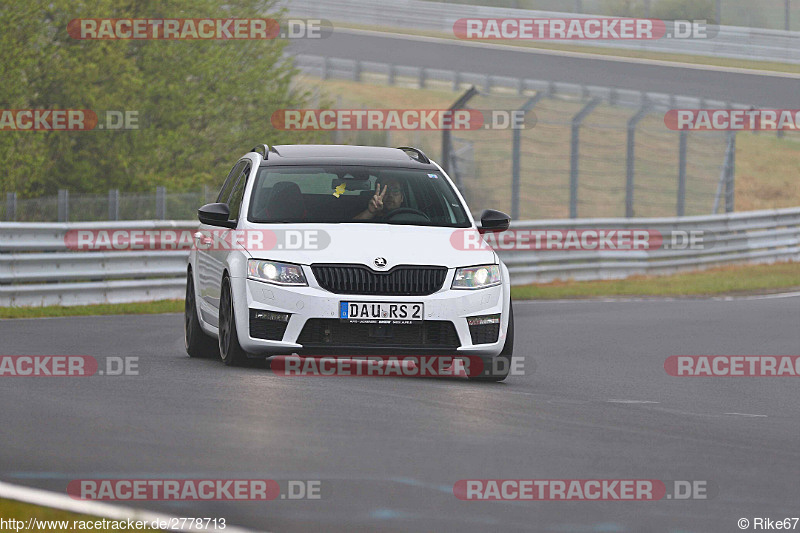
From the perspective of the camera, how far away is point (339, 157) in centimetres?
1209

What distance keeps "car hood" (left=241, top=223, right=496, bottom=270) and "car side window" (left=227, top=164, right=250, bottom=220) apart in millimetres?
662

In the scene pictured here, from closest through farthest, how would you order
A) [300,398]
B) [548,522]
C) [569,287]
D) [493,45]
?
[548,522]
[300,398]
[569,287]
[493,45]

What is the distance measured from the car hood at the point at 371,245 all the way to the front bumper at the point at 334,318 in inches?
6.7

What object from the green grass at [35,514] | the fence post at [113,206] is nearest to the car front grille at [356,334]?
the green grass at [35,514]

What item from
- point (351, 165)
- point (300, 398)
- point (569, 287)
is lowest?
point (569, 287)

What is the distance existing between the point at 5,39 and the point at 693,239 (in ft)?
42.0

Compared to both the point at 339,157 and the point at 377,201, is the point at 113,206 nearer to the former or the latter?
the point at 339,157

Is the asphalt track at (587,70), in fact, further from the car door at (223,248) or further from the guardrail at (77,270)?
the car door at (223,248)

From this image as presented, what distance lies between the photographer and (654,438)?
834cm

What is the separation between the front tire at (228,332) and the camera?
Result: 10977mm

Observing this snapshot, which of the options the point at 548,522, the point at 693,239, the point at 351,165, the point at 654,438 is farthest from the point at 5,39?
the point at 548,522

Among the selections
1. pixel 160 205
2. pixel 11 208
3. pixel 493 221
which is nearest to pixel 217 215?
pixel 493 221

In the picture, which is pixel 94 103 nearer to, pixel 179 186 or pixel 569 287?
pixel 179 186

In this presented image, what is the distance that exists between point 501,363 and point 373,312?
1171mm
